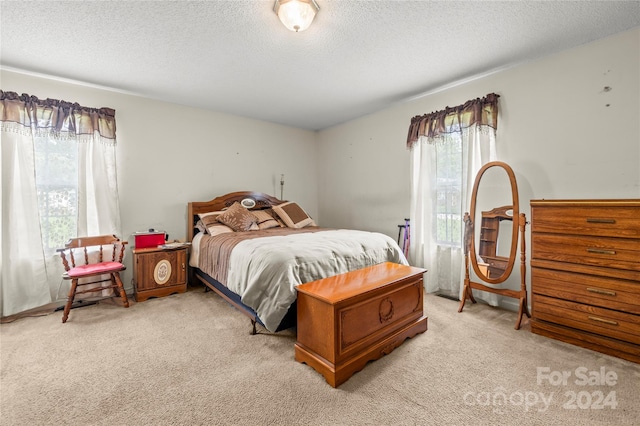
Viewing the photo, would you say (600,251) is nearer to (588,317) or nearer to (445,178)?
(588,317)

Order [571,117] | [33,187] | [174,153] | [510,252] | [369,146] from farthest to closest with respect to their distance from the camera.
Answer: [369,146]
[174,153]
[33,187]
[510,252]
[571,117]

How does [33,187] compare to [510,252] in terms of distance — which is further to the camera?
[33,187]

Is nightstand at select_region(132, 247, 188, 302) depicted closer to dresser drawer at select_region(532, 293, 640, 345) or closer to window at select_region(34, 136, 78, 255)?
window at select_region(34, 136, 78, 255)

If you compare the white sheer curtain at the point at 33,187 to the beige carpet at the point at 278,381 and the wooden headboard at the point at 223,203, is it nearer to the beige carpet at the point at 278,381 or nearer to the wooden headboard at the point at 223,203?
the beige carpet at the point at 278,381

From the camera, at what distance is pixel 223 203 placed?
4156 mm

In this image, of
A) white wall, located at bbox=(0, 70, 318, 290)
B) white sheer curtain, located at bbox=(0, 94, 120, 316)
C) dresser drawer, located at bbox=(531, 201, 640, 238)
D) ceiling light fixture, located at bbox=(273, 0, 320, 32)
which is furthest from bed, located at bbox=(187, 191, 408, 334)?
ceiling light fixture, located at bbox=(273, 0, 320, 32)

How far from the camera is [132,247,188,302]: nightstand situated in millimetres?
3176

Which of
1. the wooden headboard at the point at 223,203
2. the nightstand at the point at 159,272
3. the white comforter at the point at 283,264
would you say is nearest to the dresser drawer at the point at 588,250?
the white comforter at the point at 283,264

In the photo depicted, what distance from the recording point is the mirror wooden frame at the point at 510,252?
8.51 ft

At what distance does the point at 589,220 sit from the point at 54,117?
195 inches

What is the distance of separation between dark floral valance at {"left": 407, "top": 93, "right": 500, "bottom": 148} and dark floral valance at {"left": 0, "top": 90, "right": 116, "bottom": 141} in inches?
145

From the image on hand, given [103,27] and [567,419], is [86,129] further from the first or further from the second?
[567,419]

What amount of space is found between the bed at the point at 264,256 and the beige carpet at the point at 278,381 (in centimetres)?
35

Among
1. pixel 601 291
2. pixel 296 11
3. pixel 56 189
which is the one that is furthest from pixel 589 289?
pixel 56 189
